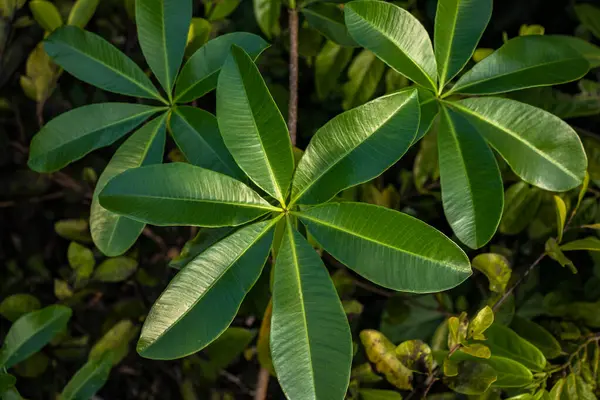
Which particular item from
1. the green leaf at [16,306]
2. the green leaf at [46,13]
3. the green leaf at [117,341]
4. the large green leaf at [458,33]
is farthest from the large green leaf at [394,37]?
the green leaf at [16,306]

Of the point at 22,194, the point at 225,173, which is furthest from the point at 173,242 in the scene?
the point at 225,173

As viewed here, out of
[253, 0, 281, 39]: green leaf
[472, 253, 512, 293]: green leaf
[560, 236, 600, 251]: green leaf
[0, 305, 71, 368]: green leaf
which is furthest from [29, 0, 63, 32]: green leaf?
[560, 236, 600, 251]: green leaf

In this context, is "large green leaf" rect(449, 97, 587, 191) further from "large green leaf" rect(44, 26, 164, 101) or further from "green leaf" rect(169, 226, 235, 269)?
"large green leaf" rect(44, 26, 164, 101)

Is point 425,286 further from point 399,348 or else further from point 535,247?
point 535,247

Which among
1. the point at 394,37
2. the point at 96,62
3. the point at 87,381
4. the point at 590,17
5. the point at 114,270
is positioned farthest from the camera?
the point at 114,270

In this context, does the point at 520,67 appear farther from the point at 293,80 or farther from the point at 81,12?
the point at 81,12

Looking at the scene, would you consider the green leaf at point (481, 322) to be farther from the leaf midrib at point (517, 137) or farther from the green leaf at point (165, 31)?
the green leaf at point (165, 31)

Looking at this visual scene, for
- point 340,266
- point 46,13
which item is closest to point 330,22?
point 340,266
